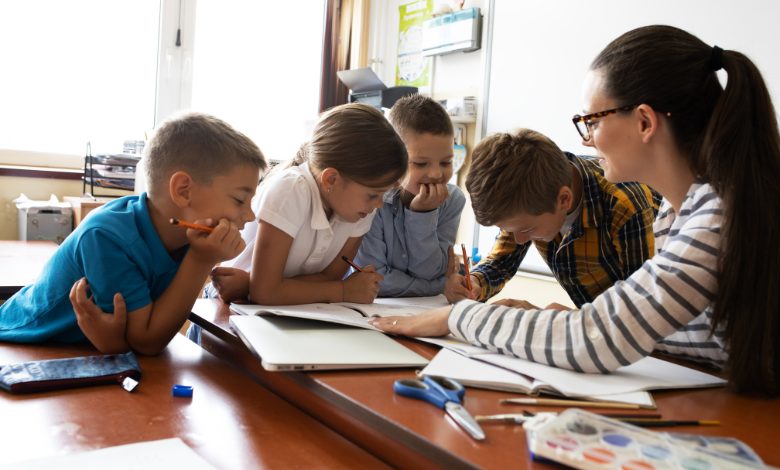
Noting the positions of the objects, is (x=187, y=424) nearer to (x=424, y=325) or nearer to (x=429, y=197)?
(x=424, y=325)

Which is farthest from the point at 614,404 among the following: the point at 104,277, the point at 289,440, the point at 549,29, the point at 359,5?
the point at 359,5

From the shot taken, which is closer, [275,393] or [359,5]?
[275,393]

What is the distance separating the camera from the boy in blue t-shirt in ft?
3.17

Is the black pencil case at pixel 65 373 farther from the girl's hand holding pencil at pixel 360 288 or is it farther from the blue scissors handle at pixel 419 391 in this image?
the girl's hand holding pencil at pixel 360 288

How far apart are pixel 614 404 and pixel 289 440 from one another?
0.35m

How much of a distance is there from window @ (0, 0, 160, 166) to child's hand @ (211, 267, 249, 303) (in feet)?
7.16

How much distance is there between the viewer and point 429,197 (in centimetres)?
166

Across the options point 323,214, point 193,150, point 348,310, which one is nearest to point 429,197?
point 323,214

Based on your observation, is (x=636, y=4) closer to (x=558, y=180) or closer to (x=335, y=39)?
(x=558, y=180)

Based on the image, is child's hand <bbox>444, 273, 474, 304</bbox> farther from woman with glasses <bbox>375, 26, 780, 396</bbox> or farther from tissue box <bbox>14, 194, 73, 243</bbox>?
tissue box <bbox>14, 194, 73, 243</bbox>

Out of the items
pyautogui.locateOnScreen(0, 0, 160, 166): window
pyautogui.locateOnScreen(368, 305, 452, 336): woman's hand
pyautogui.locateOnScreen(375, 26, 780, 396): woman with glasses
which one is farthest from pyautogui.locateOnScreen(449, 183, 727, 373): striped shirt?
pyautogui.locateOnScreen(0, 0, 160, 166): window

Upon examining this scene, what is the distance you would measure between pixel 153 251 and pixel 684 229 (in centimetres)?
80

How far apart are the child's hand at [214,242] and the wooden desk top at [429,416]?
0.75ft

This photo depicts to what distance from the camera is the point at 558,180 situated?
4.26 ft
